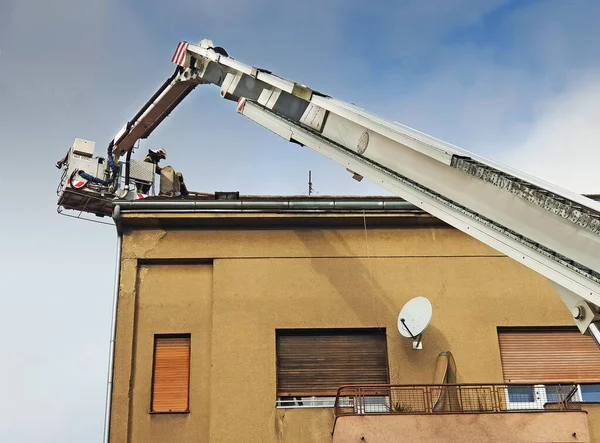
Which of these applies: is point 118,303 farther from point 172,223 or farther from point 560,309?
point 560,309

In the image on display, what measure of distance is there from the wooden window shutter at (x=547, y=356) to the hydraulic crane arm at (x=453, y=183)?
23.5ft

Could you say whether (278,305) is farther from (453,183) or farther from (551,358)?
(453,183)

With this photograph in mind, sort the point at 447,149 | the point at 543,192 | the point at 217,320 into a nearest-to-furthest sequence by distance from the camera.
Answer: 1. the point at 543,192
2. the point at 447,149
3. the point at 217,320

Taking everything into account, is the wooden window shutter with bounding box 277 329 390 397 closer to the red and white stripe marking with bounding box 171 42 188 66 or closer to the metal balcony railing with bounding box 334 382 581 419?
the metal balcony railing with bounding box 334 382 581 419

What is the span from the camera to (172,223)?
18.2m

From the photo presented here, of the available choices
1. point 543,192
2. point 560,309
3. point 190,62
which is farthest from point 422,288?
point 543,192

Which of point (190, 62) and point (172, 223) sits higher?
point (190, 62)

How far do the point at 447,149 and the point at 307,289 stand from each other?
26.3ft

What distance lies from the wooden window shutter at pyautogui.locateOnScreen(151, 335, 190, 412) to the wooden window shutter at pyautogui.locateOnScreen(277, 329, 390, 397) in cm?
195

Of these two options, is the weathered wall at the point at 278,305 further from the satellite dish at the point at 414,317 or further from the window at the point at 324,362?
the satellite dish at the point at 414,317

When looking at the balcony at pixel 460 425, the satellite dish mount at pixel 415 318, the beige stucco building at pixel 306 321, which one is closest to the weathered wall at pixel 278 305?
the beige stucco building at pixel 306 321

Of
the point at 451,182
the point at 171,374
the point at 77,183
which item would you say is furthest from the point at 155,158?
the point at 451,182

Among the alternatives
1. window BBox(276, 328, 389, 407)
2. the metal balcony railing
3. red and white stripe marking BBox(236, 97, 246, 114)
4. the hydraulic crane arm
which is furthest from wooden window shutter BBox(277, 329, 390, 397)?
the hydraulic crane arm

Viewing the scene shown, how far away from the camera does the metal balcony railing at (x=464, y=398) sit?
15495mm
